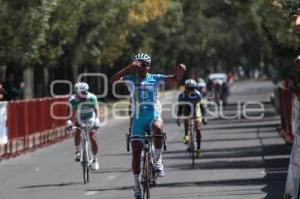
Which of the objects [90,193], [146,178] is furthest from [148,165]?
[90,193]

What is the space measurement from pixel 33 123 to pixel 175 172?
29.5ft

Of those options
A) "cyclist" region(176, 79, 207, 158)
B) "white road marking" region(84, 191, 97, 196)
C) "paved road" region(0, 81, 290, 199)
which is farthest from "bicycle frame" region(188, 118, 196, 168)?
"white road marking" region(84, 191, 97, 196)

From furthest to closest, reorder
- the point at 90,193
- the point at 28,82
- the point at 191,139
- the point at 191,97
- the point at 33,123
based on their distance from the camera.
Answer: the point at 28,82 < the point at 33,123 < the point at 191,139 < the point at 191,97 < the point at 90,193

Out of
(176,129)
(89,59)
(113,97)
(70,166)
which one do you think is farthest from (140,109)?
(113,97)

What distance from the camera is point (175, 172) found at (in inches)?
726

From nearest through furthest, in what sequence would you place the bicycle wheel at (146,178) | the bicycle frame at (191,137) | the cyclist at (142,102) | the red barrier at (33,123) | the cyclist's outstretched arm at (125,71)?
the bicycle wheel at (146,178) → the cyclist's outstretched arm at (125,71) → the cyclist at (142,102) → the bicycle frame at (191,137) → the red barrier at (33,123)

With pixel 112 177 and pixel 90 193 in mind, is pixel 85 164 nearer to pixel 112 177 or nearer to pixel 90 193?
pixel 112 177

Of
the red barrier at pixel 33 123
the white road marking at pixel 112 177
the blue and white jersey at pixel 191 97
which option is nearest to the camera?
the white road marking at pixel 112 177

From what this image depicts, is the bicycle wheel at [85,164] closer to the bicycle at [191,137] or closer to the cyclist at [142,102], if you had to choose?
the bicycle at [191,137]

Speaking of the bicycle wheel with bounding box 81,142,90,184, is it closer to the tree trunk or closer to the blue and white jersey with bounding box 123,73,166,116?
the blue and white jersey with bounding box 123,73,166,116

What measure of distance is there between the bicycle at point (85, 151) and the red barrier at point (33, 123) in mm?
6148

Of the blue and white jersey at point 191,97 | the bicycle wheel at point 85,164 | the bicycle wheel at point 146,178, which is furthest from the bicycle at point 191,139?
the bicycle wheel at point 146,178

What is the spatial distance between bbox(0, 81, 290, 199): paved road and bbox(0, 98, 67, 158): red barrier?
0.43 meters

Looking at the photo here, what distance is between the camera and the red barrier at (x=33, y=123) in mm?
23984
